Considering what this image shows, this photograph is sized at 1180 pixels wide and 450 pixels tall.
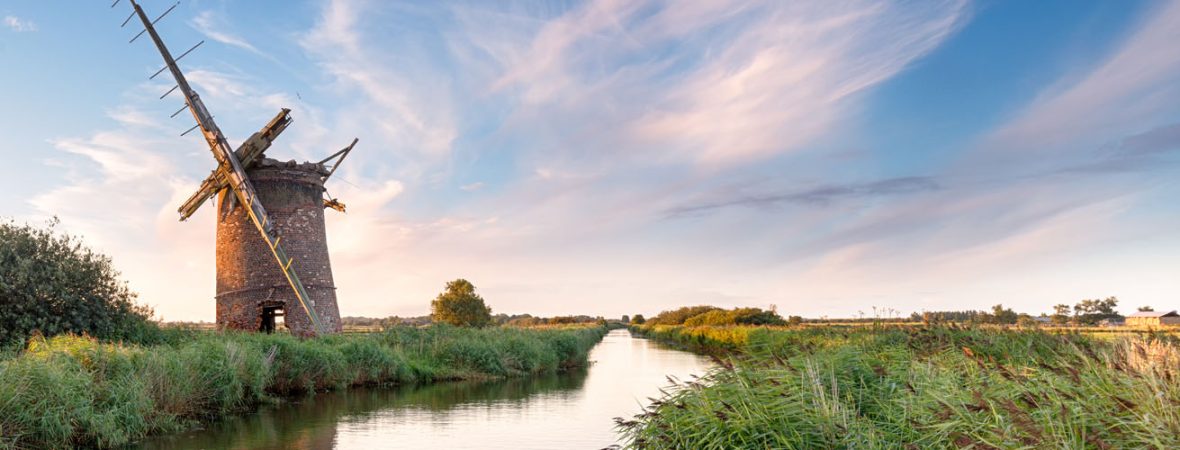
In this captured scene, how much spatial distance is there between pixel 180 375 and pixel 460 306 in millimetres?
44504

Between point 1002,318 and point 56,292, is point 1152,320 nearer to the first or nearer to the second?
point 1002,318

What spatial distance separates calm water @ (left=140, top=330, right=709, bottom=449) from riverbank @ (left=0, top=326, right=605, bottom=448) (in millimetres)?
699

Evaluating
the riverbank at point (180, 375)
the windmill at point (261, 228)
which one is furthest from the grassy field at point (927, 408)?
the windmill at point (261, 228)

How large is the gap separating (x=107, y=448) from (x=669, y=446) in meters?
10.2

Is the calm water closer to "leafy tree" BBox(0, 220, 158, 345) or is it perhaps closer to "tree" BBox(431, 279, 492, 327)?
"leafy tree" BBox(0, 220, 158, 345)

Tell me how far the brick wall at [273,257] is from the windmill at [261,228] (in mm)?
36

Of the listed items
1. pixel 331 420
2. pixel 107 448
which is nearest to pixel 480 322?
pixel 331 420

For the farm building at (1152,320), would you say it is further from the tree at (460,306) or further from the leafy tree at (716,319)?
the tree at (460,306)

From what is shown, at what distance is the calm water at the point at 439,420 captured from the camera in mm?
13945

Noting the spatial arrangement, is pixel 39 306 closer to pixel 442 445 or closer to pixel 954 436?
pixel 442 445

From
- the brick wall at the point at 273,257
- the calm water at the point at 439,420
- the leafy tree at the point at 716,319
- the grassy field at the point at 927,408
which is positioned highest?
the brick wall at the point at 273,257

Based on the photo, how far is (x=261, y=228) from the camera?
27781mm

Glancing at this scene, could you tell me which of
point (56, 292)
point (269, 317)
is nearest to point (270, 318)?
point (269, 317)

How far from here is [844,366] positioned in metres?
9.86
